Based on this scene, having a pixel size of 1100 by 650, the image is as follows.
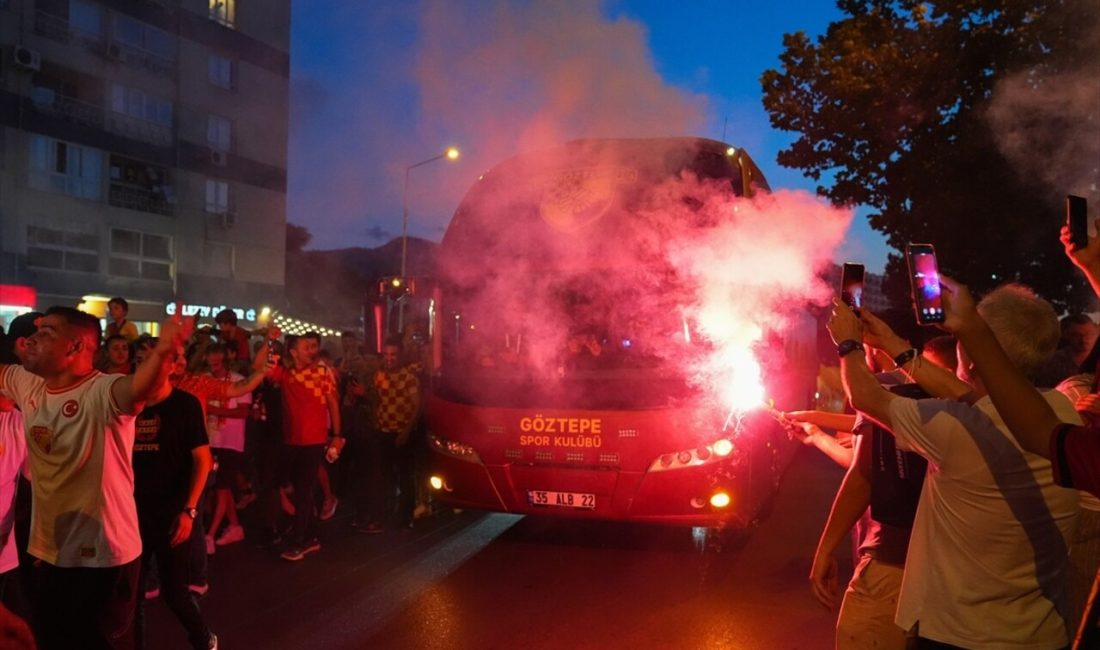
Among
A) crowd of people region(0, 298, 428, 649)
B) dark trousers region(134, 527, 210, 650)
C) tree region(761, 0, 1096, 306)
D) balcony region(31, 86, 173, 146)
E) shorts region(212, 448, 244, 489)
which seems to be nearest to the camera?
crowd of people region(0, 298, 428, 649)

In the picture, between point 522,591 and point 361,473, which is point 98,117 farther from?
point 522,591

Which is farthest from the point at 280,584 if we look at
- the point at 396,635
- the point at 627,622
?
the point at 627,622

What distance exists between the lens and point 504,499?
692 cm

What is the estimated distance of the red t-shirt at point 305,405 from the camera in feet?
22.5

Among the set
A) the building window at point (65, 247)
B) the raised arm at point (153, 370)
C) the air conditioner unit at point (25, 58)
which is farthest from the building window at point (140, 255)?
the raised arm at point (153, 370)

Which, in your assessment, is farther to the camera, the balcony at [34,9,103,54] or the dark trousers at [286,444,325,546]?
the balcony at [34,9,103,54]

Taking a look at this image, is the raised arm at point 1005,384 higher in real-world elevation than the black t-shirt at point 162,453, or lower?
higher

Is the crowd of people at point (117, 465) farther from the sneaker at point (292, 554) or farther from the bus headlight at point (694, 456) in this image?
the bus headlight at point (694, 456)

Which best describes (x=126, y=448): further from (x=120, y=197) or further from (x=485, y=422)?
(x=120, y=197)

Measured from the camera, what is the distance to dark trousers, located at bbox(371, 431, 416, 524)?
8.07m

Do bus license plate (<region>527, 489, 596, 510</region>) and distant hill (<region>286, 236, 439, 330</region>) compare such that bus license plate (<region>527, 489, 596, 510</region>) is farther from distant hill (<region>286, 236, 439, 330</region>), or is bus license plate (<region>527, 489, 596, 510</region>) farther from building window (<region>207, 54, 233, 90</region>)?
distant hill (<region>286, 236, 439, 330</region>)

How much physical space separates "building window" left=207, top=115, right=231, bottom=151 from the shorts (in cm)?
2683

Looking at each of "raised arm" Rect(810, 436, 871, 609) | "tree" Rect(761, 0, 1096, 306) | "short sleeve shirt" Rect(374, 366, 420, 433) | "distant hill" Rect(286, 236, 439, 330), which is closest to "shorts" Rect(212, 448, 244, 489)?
"short sleeve shirt" Rect(374, 366, 420, 433)

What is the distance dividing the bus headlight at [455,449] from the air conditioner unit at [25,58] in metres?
24.6
